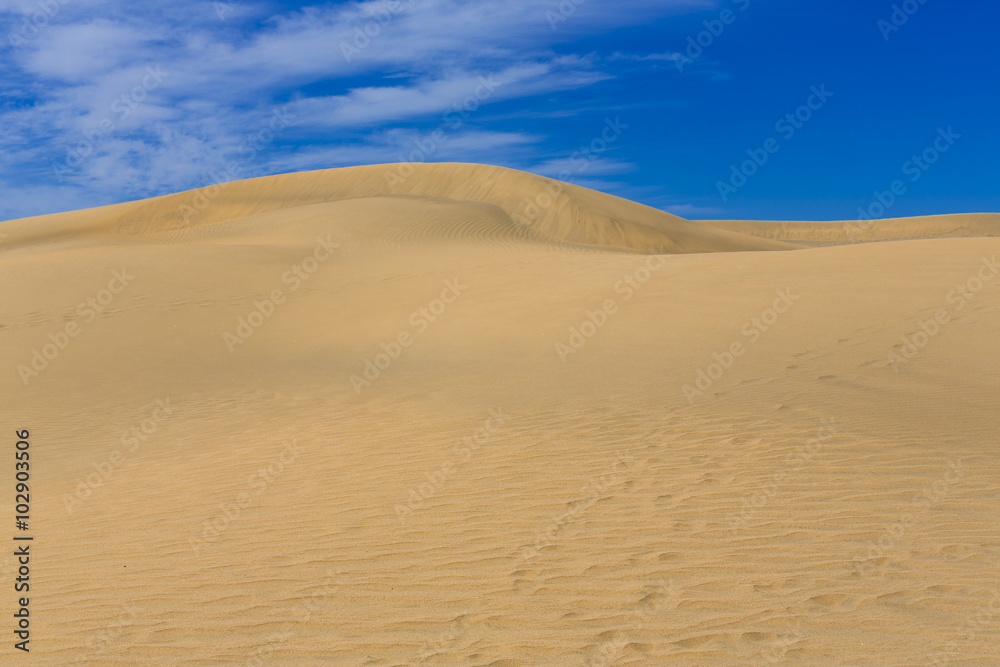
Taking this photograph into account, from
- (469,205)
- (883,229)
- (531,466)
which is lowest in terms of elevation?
(531,466)

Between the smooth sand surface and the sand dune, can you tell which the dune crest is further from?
the sand dune

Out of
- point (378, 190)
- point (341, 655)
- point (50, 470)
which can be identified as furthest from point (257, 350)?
point (378, 190)

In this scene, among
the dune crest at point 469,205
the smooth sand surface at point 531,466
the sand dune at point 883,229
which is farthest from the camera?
the sand dune at point 883,229

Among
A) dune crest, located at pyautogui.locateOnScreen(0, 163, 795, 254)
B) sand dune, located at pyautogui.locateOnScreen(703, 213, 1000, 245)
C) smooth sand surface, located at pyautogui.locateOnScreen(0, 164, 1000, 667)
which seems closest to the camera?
smooth sand surface, located at pyautogui.locateOnScreen(0, 164, 1000, 667)

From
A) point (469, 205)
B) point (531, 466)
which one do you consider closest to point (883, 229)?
point (469, 205)

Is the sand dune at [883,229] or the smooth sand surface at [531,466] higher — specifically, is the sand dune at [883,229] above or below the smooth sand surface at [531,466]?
above

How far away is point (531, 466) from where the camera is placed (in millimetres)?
6996

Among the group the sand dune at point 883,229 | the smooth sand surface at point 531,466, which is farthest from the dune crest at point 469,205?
the sand dune at point 883,229

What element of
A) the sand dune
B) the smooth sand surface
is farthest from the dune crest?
the sand dune

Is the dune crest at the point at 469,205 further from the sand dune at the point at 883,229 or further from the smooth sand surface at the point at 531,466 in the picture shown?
the sand dune at the point at 883,229

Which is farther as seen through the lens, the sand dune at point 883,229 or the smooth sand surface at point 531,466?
the sand dune at point 883,229

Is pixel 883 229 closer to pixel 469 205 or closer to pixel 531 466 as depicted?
pixel 469 205

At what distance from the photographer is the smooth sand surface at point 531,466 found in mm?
4547

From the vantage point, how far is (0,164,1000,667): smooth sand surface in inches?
179
